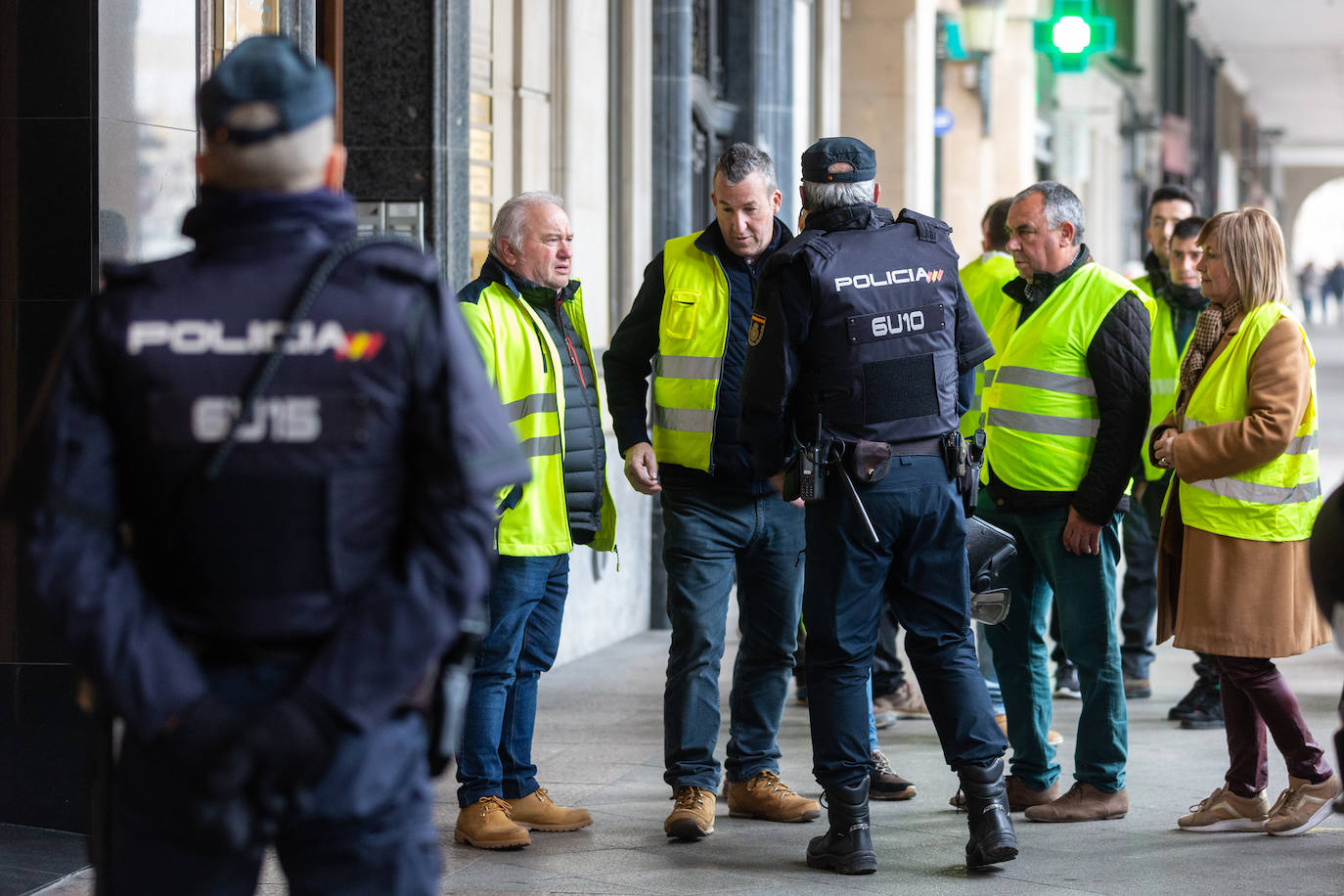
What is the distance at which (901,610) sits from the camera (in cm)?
494

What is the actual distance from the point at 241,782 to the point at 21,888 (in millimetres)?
2511

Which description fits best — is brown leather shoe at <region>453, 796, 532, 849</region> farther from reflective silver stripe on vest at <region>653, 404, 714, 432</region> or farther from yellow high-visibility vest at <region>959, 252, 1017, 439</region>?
yellow high-visibility vest at <region>959, 252, 1017, 439</region>

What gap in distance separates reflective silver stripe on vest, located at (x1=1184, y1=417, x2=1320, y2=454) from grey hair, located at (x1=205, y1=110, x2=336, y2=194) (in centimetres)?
341

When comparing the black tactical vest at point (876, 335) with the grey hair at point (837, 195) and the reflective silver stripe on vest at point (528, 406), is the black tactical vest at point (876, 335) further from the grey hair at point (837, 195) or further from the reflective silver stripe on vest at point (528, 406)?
the reflective silver stripe on vest at point (528, 406)

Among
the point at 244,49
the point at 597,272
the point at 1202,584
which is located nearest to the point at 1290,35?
the point at 597,272

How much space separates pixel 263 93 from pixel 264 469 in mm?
530

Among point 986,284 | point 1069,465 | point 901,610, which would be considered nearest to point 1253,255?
point 1069,465

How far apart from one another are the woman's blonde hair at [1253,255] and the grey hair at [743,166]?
1.30 metres

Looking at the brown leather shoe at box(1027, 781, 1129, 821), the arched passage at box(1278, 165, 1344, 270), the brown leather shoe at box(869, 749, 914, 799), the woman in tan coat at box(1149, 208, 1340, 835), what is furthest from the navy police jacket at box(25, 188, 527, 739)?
the arched passage at box(1278, 165, 1344, 270)

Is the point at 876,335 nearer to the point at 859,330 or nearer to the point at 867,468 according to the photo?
the point at 859,330

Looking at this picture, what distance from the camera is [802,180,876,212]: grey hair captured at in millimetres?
4902

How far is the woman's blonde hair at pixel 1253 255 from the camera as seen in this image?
524 centimetres

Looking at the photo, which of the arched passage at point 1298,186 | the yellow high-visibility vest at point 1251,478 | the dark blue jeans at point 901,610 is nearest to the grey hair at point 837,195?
the dark blue jeans at point 901,610

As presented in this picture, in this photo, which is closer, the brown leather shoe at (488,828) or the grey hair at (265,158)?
the grey hair at (265,158)
